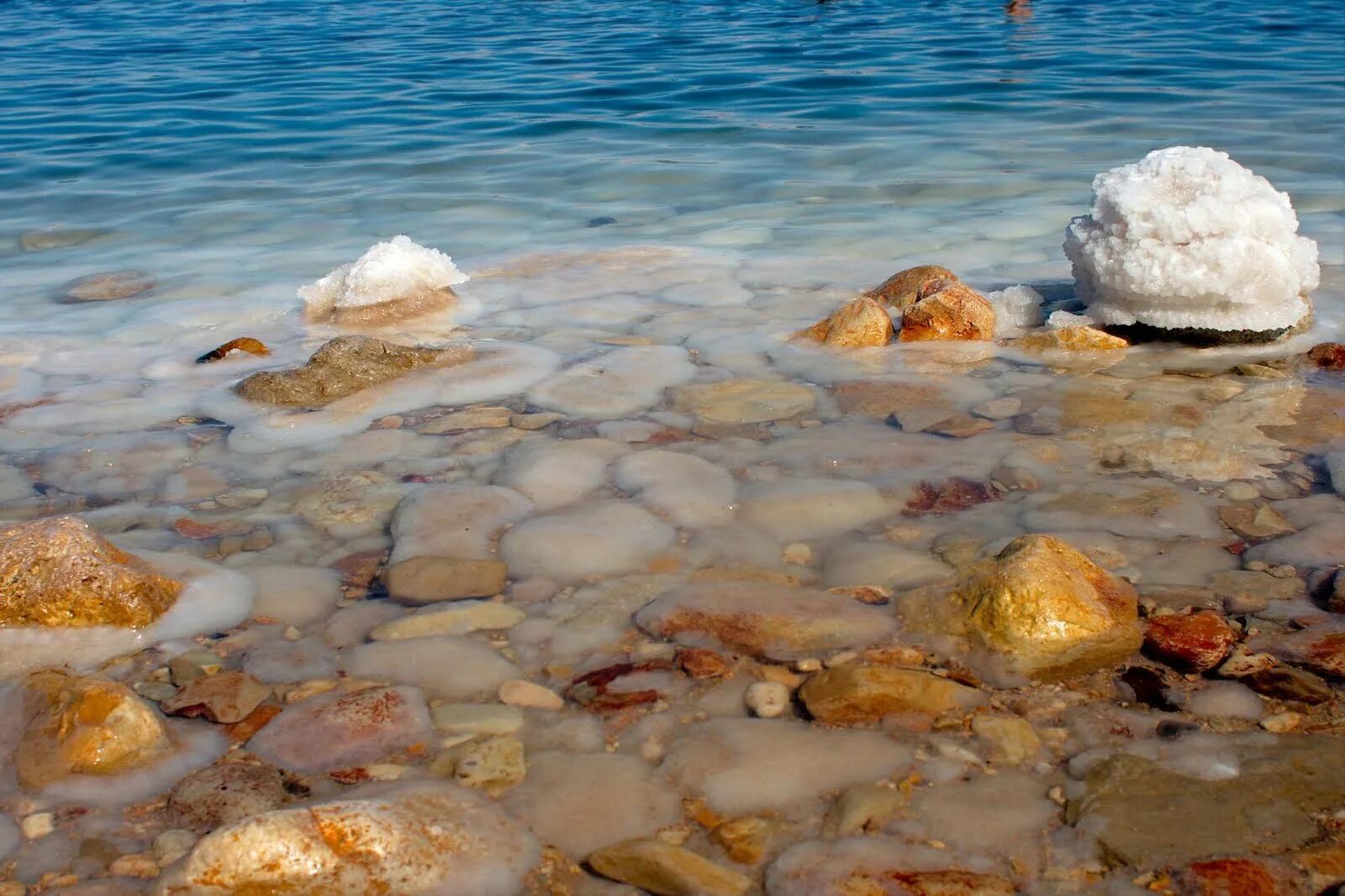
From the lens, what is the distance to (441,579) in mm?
2453

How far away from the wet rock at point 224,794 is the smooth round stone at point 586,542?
716 mm

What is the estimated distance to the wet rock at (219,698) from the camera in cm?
205

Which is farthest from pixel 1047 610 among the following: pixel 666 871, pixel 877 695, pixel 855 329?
pixel 855 329

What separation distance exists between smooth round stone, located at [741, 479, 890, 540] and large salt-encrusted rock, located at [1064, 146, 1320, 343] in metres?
1.38

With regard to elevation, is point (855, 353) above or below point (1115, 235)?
below

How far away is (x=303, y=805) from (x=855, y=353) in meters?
2.42

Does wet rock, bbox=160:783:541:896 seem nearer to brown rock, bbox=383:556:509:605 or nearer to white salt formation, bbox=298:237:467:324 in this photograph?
brown rock, bbox=383:556:509:605

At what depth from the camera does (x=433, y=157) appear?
8250 mm

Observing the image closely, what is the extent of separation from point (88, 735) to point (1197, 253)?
3080 millimetres

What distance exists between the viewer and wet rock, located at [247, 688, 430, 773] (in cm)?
193

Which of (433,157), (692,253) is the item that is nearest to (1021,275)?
(692,253)

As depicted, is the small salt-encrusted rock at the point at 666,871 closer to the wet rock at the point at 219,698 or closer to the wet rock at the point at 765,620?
the wet rock at the point at 765,620

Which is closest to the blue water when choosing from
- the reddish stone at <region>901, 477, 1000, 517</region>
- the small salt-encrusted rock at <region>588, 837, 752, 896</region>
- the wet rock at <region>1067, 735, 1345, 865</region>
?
the reddish stone at <region>901, 477, 1000, 517</region>

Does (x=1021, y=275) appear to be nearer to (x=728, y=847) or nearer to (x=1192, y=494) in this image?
(x=1192, y=494)
